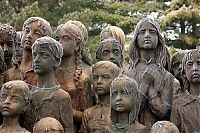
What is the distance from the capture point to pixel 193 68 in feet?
22.3

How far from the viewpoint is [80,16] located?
63.2 ft

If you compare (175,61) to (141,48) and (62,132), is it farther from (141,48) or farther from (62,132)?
(62,132)

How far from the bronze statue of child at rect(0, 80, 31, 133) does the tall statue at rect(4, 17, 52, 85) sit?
846mm

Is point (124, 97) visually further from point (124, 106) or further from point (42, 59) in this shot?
point (42, 59)

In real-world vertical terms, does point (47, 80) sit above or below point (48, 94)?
above

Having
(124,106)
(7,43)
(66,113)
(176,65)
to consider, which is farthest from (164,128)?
(7,43)

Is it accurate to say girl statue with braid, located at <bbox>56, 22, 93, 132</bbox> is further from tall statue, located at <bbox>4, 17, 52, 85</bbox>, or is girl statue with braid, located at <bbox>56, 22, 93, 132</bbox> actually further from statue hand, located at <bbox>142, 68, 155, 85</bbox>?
statue hand, located at <bbox>142, 68, 155, 85</bbox>

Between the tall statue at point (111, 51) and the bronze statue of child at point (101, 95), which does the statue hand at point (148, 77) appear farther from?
the tall statue at point (111, 51)

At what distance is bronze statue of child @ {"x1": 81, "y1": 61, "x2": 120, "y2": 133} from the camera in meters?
6.95

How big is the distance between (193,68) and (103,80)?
1.03 metres

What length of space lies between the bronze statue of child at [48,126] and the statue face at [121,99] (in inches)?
24.9

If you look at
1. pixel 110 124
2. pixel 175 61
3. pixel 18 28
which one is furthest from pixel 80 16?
pixel 110 124

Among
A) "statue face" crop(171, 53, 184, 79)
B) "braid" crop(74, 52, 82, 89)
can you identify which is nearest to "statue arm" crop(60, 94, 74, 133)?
"braid" crop(74, 52, 82, 89)

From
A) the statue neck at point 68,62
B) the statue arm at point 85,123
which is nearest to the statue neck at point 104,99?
the statue arm at point 85,123
